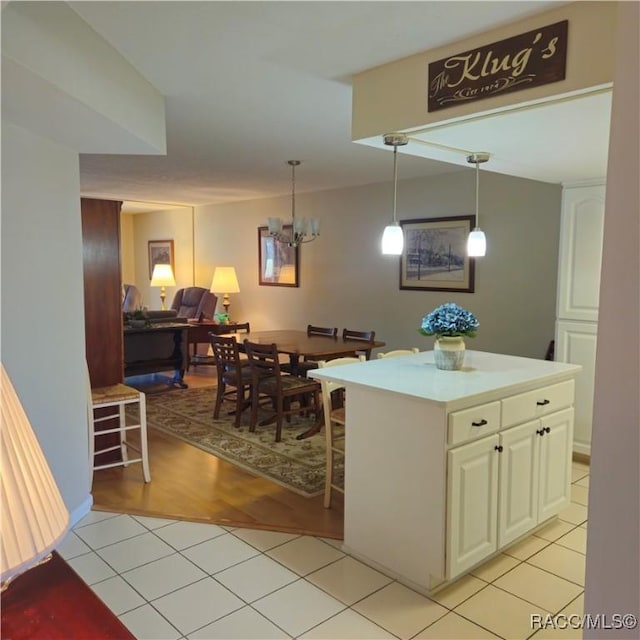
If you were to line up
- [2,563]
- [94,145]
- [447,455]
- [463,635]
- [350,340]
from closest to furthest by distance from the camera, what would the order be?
1. [2,563]
2. [463,635]
3. [447,455]
4. [94,145]
5. [350,340]

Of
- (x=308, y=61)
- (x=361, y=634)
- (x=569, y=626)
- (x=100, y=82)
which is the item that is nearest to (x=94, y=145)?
(x=100, y=82)

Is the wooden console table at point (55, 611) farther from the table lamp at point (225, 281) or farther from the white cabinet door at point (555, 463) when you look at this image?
the table lamp at point (225, 281)

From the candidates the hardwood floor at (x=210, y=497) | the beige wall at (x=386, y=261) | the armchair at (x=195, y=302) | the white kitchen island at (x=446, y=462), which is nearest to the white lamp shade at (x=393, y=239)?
the white kitchen island at (x=446, y=462)

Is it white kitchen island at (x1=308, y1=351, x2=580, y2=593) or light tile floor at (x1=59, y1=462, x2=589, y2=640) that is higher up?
white kitchen island at (x1=308, y1=351, x2=580, y2=593)

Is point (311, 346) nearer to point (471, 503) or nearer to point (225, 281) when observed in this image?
point (471, 503)

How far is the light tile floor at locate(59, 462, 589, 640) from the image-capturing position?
84.2 inches

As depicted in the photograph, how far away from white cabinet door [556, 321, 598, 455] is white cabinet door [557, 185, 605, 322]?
9 cm

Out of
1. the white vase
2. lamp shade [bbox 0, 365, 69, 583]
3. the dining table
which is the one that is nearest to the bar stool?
the dining table

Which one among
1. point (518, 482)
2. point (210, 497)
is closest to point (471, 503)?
point (518, 482)

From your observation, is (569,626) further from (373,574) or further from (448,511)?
(373,574)

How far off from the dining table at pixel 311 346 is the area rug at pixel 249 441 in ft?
0.84

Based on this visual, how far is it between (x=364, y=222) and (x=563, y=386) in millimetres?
3887

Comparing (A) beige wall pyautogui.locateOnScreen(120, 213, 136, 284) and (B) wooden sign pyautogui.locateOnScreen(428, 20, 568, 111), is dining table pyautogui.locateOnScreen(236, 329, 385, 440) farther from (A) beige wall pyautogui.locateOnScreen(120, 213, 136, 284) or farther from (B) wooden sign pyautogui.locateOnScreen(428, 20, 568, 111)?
(A) beige wall pyautogui.locateOnScreen(120, 213, 136, 284)

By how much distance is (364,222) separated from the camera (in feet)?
21.0
